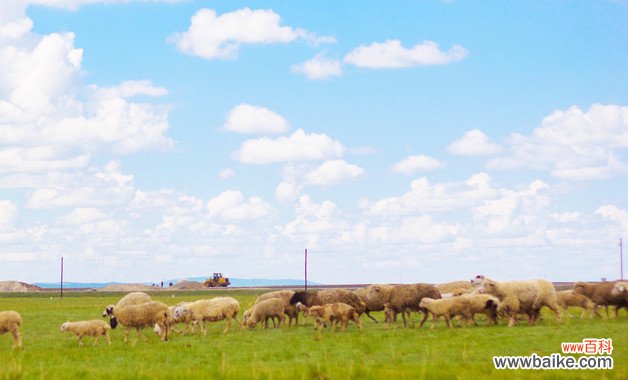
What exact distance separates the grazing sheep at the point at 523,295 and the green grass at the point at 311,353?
83 centimetres

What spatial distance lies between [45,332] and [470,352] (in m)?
19.6

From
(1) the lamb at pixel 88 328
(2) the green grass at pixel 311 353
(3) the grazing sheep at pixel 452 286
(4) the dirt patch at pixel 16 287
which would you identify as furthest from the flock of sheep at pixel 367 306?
(4) the dirt patch at pixel 16 287

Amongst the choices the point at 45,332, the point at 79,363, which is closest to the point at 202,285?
the point at 45,332

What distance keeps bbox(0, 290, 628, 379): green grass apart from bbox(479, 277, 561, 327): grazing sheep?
0.83 m

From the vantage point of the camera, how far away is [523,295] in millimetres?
28562

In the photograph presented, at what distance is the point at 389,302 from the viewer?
101 feet

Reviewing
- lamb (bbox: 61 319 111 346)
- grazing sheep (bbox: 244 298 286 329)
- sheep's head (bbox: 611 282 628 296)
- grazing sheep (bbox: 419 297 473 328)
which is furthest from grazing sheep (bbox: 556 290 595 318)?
lamb (bbox: 61 319 111 346)

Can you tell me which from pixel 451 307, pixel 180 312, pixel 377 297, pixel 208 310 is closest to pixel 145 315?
pixel 180 312

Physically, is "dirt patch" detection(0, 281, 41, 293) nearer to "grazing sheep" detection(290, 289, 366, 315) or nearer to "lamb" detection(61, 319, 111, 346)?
"grazing sheep" detection(290, 289, 366, 315)

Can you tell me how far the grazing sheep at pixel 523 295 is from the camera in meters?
28.2

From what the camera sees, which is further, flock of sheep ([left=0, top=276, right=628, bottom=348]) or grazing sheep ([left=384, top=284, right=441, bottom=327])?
grazing sheep ([left=384, top=284, right=441, bottom=327])

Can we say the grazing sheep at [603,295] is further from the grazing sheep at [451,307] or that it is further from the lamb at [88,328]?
the lamb at [88,328]

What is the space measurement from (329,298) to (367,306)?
5.64 ft

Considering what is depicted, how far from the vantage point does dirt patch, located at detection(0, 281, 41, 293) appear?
136375 millimetres
